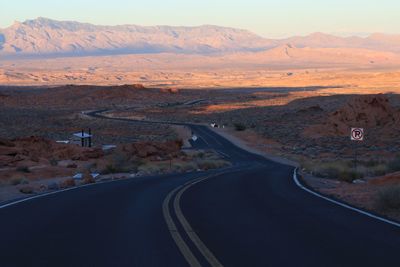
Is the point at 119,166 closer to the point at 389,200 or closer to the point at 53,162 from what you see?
the point at 53,162

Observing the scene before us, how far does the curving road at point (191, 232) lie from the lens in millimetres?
9008

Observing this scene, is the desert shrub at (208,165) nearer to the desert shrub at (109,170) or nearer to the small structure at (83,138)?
the desert shrub at (109,170)

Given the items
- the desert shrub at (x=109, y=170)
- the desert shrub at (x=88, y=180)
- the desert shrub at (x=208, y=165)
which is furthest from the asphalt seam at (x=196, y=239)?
the desert shrub at (x=208, y=165)

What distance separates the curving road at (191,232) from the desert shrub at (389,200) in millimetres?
809

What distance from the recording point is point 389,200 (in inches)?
557

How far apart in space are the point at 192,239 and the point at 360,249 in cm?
239

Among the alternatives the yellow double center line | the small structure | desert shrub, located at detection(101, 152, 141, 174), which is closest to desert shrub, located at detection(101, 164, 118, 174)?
desert shrub, located at detection(101, 152, 141, 174)

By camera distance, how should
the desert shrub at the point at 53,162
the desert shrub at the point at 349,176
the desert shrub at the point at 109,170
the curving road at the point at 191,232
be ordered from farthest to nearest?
1. the desert shrub at the point at 53,162
2. the desert shrub at the point at 109,170
3. the desert shrub at the point at 349,176
4. the curving road at the point at 191,232

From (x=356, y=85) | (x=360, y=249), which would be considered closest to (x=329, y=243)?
(x=360, y=249)

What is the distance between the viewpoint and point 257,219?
12.9m

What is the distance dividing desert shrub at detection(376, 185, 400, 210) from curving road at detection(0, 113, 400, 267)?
809mm

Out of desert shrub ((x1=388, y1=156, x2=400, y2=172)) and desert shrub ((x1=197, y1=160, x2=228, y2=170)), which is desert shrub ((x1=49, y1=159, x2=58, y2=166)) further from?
desert shrub ((x1=388, y1=156, x2=400, y2=172))

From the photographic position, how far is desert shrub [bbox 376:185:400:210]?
46.2 ft

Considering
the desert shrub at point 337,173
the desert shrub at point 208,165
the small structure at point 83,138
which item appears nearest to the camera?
the desert shrub at point 337,173
